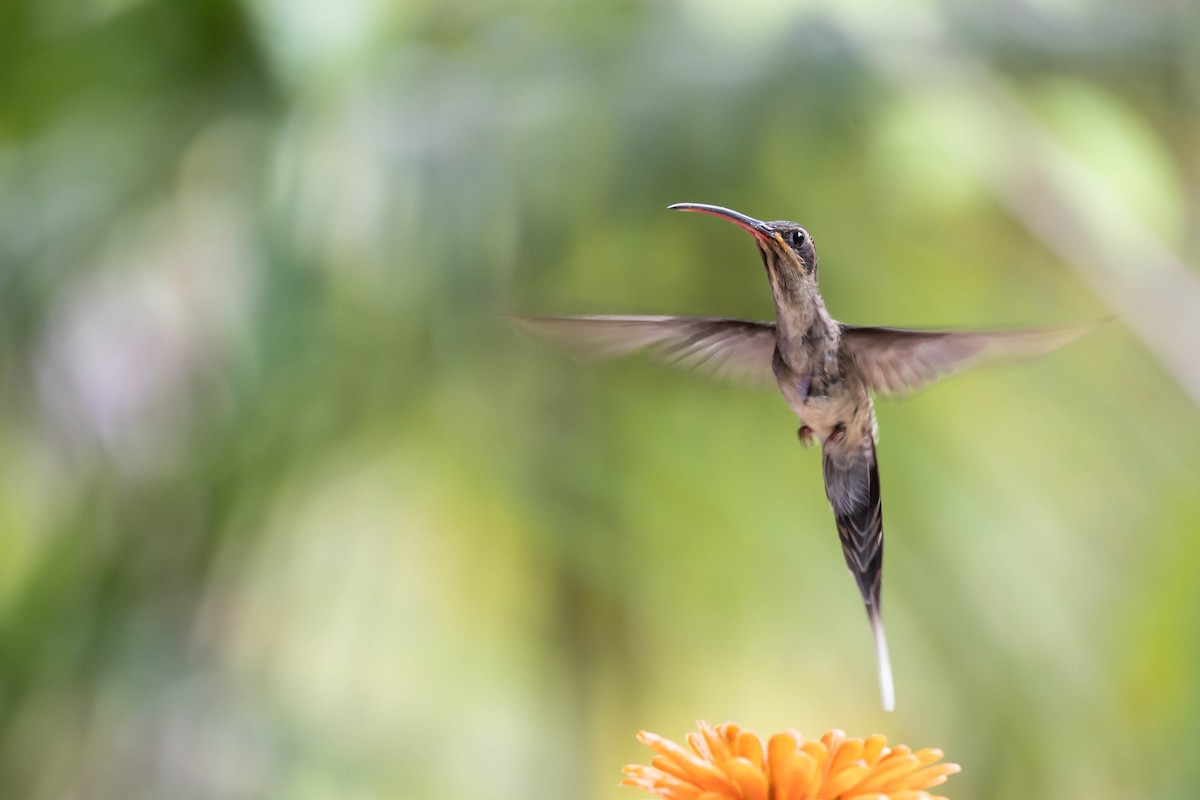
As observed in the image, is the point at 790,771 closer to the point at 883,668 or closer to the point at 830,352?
the point at 883,668

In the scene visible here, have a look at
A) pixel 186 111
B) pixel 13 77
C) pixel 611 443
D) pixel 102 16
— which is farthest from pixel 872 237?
pixel 13 77

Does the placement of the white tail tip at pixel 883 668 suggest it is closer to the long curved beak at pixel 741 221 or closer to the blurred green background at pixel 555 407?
the long curved beak at pixel 741 221

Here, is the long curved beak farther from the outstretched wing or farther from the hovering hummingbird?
the outstretched wing

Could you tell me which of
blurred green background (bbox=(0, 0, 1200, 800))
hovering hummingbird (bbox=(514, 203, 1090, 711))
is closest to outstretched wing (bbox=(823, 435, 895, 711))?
hovering hummingbird (bbox=(514, 203, 1090, 711))

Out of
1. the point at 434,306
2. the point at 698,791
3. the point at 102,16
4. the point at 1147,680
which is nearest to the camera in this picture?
the point at 698,791

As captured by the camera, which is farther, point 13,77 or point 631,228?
point 631,228

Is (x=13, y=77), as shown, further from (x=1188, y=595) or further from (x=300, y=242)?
(x=1188, y=595)
